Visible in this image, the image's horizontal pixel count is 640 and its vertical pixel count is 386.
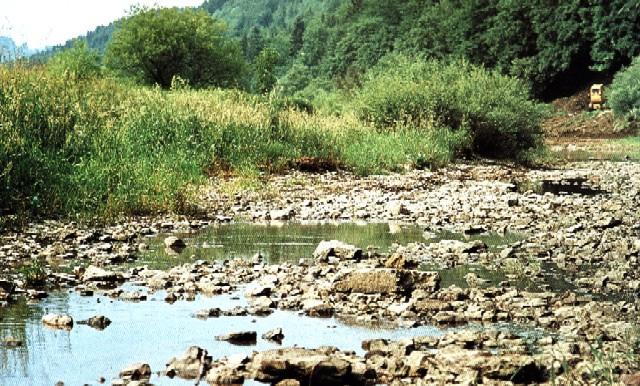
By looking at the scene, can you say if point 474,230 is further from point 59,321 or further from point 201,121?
point 201,121

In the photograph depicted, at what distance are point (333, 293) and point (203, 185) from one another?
9.13m

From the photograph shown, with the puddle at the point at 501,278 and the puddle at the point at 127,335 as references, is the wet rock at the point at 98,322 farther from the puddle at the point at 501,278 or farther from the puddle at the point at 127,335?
the puddle at the point at 501,278

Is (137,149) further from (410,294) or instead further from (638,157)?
(638,157)

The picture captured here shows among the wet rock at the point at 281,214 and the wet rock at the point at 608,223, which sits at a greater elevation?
the wet rock at the point at 281,214

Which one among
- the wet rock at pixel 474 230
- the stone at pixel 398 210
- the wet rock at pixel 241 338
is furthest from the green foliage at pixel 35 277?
the stone at pixel 398 210

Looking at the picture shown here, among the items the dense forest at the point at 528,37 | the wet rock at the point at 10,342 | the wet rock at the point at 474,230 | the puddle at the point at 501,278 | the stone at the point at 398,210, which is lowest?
the stone at the point at 398,210

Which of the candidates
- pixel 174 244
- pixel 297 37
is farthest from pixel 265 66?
pixel 174 244

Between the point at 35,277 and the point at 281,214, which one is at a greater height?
the point at 35,277

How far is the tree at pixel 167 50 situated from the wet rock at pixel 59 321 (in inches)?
2085

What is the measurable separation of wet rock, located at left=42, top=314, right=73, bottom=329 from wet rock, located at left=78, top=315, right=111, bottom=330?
12 cm

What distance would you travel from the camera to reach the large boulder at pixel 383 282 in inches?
282

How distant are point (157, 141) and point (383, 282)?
10576 mm

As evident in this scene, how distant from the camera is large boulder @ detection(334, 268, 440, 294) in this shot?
717 centimetres

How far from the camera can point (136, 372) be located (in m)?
4.90
